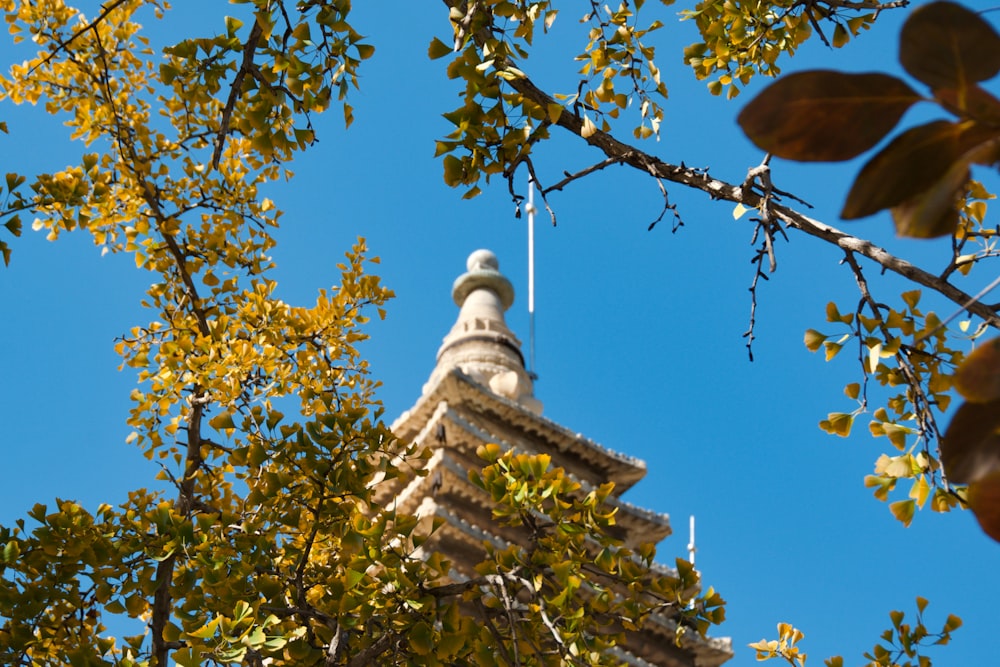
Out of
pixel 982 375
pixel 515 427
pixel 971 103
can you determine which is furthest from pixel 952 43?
pixel 515 427

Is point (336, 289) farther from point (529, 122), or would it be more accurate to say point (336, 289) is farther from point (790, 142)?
point (790, 142)

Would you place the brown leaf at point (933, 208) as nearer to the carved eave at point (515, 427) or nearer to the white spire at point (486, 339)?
the carved eave at point (515, 427)

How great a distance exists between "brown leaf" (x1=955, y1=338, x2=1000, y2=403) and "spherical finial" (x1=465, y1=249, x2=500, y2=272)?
28139mm

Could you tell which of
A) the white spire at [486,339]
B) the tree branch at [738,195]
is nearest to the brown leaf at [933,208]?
the tree branch at [738,195]

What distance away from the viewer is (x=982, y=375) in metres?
0.58

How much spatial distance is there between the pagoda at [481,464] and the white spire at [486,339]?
0.18ft

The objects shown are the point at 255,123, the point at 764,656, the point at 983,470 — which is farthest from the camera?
the point at 764,656

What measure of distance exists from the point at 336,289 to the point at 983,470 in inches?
231

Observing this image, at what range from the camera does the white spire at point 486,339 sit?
23.4 metres

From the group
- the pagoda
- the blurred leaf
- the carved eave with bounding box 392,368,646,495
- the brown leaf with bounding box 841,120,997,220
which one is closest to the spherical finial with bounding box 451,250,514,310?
the pagoda

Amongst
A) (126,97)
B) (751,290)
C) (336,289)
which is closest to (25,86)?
(126,97)

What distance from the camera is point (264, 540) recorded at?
4.21 meters

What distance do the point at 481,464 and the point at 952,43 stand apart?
20183mm

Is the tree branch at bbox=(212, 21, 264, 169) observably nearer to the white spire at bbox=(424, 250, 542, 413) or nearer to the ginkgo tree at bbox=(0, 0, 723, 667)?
the ginkgo tree at bbox=(0, 0, 723, 667)
